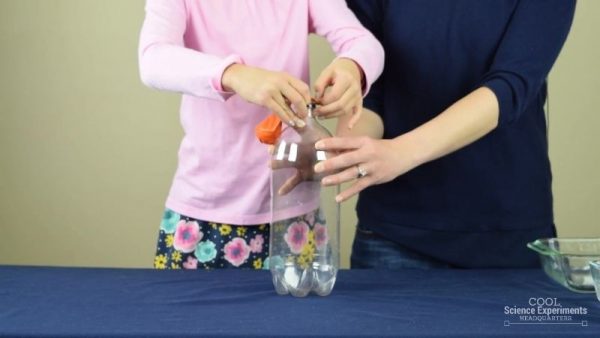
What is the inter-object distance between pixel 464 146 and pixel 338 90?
28 cm

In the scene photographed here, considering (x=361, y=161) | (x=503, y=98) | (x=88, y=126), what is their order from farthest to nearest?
(x=88, y=126) < (x=503, y=98) < (x=361, y=161)

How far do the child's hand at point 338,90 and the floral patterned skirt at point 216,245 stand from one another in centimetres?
31

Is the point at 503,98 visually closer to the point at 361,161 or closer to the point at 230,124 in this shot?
the point at 361,161

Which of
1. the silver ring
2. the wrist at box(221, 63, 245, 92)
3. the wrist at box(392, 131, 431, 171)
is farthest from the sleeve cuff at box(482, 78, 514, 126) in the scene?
A: the wrist at box(221, 63, 245, 92)

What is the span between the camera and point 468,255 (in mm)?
1393

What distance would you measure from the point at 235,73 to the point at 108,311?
405mm

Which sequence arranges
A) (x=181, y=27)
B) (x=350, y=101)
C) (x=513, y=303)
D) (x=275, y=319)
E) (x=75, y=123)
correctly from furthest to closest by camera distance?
(x=75, y=123)
(x=181, y=27)
(x=350, y=101)
(x=513, y=303)
(x=275, y=319)

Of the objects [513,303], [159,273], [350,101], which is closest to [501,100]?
[350,101]

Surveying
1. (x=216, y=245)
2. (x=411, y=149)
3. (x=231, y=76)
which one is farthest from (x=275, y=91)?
(x=216, y=245)

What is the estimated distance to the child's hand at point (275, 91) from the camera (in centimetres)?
109

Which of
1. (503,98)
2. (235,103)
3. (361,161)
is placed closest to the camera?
(361,161)

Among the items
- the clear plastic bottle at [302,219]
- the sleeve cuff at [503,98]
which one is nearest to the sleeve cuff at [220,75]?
the clear plastic bottle at [302,219]

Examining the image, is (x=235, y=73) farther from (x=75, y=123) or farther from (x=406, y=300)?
(x=75, y=123)

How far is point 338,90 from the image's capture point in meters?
1.19
